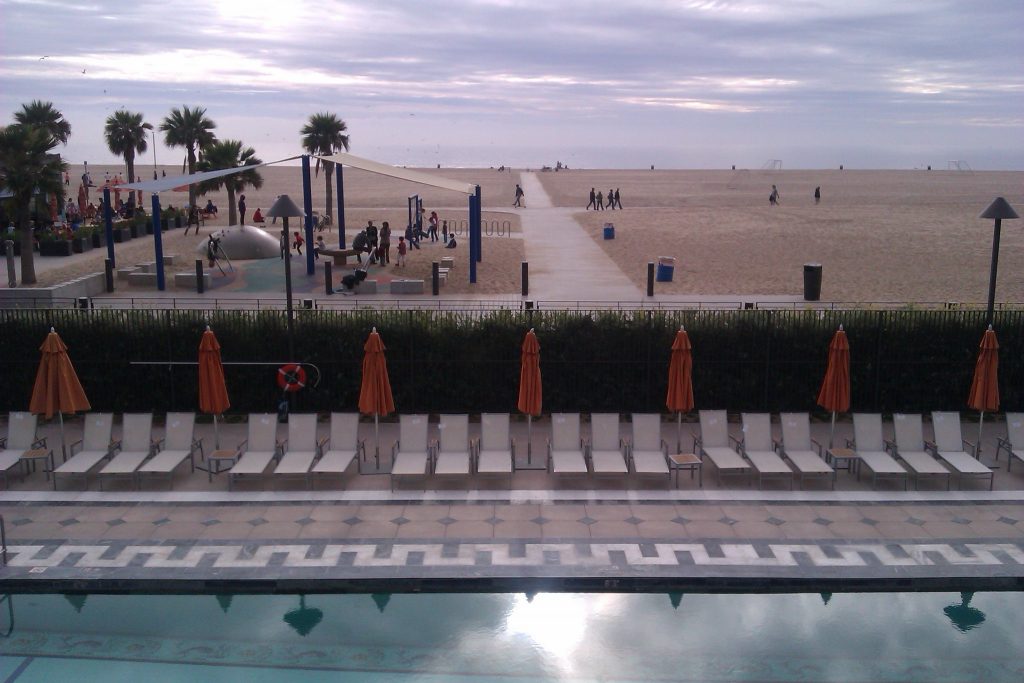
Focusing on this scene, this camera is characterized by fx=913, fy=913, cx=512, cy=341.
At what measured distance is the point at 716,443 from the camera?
44.9ft

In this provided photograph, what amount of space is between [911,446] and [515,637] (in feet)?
23.8

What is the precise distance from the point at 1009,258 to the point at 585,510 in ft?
94.5

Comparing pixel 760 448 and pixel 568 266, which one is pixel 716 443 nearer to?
pixel 760 448

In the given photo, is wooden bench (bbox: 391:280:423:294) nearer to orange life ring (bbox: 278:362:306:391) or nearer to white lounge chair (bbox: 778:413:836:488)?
orange life ring (bbox: 278:362:306:391)

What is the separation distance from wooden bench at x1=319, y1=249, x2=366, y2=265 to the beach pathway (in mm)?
6252

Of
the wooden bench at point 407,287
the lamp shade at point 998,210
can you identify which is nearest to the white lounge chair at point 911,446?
the lamp shade at point 998,210

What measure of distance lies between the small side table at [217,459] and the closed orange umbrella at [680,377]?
6493mm

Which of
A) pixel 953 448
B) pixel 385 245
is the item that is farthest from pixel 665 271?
pixel 953 448

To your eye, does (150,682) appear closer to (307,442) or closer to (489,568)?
(489,568)

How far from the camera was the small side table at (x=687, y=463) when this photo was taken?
12.9 metres

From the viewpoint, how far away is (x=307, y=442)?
1344cm

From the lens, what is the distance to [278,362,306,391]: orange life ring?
14.8 m

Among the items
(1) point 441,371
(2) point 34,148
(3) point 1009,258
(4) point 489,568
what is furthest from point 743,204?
(4) point 489,568

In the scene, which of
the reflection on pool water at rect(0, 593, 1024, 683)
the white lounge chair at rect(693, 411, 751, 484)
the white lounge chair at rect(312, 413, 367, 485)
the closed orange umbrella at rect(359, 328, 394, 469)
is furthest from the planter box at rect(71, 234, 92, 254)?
the white lounge chair at rect(693, 411, 751, 484)
